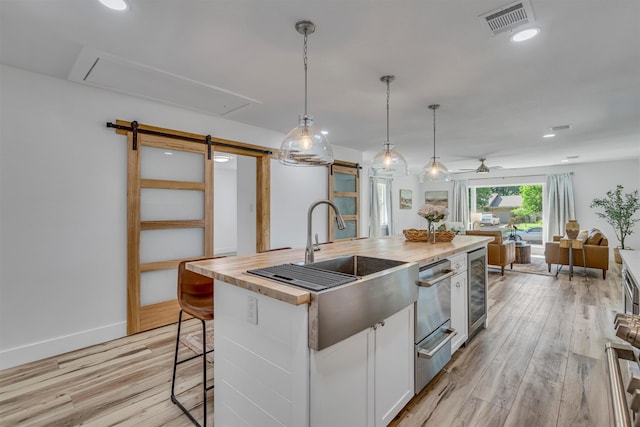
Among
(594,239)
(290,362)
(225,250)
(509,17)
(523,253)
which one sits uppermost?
(509,17)

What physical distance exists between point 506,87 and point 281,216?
123 inches

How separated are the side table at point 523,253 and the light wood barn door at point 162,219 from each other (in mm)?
6614

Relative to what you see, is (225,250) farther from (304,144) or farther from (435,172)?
(304,144)

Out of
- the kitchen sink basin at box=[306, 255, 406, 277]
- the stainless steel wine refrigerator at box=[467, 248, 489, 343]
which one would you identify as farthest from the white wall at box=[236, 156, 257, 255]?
the stainless steel wine refrigerator at box=[467, 248, 489, 343]

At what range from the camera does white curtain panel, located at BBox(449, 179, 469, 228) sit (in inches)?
376

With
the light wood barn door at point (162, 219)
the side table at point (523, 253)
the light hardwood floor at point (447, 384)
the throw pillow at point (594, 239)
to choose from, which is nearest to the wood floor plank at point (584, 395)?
the light hardwood floor at point (447, 384)

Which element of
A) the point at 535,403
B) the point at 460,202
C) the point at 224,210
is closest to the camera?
the point at 535,403

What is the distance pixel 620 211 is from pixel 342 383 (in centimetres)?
803

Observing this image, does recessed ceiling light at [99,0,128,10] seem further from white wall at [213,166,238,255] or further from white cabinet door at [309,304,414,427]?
white wall at [213,166,238,255]

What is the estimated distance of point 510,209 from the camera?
898 cm

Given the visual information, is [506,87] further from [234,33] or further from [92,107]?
[92,107]

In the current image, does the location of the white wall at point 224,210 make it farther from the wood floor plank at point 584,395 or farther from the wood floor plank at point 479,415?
the wood floor plank at point 584,395

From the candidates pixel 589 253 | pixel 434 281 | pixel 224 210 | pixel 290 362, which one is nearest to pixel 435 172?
pixel 434 281

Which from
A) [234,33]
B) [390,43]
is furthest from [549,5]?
[234,33]
